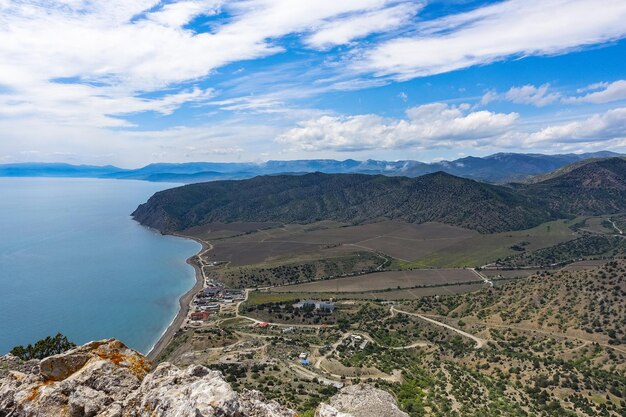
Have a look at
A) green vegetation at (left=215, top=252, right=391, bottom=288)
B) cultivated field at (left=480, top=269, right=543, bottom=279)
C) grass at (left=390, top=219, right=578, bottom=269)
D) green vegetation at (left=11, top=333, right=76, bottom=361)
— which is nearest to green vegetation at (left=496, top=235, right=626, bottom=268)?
grass at (left=390, top=219, right=578, bottom=269)

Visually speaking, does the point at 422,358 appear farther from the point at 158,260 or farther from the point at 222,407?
the point at 158,260

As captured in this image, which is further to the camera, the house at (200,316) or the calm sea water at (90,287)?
the house at (200,316)

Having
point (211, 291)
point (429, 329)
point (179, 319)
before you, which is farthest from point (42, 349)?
point (211, 291)

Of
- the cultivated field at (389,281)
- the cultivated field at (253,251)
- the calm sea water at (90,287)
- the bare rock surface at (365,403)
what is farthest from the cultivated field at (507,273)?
the bare rock surface at (365,403)

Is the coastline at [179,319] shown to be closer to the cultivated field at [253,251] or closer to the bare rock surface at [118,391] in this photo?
the cultivated field at [253,251]

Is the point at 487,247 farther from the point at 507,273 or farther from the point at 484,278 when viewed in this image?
the point at 484,278

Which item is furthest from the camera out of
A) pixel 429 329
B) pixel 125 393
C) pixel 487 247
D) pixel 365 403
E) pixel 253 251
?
pixel 253 251
